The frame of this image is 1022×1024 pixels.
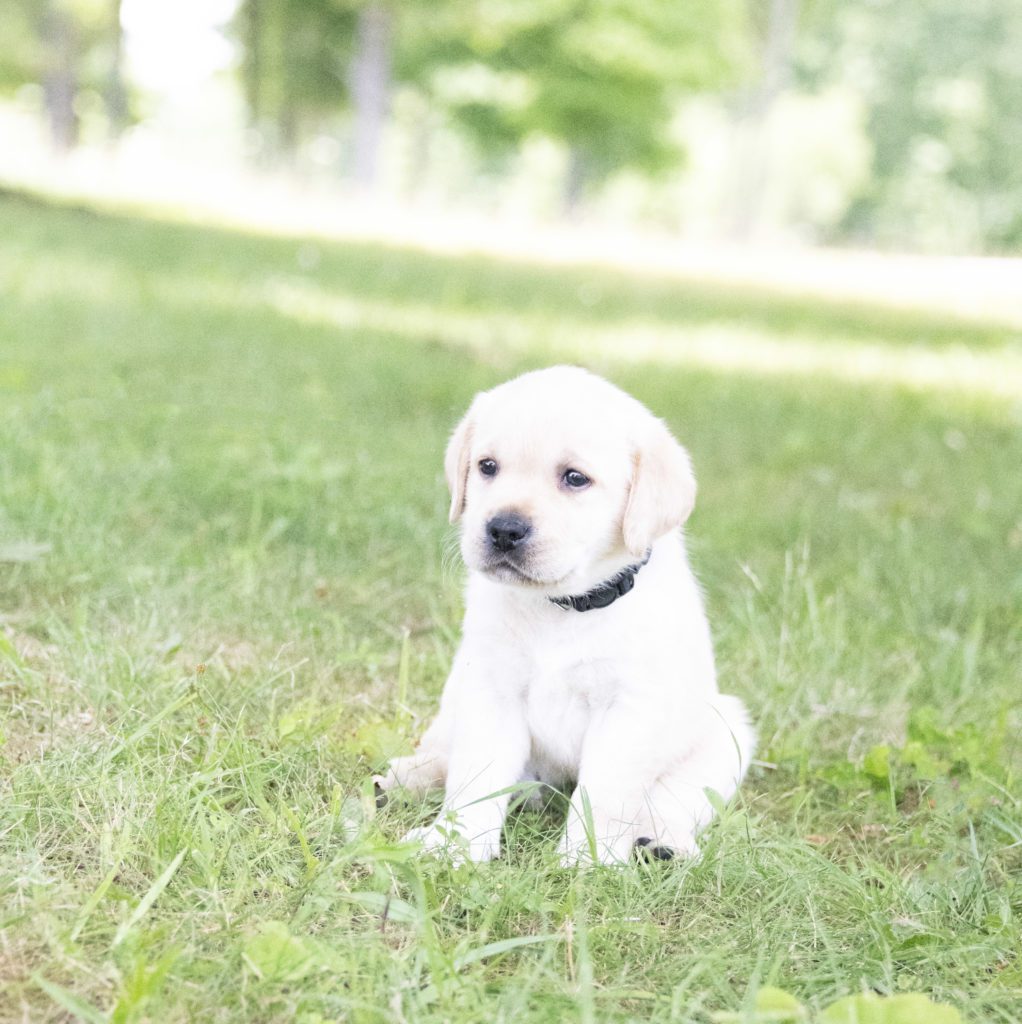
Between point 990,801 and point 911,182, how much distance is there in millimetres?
45223

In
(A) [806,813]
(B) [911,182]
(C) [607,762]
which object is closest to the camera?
(C) [607,762]

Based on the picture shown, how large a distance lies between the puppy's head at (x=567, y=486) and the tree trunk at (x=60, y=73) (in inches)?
956

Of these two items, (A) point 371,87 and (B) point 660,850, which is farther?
(A) point 371,87

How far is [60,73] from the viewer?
25.1 m

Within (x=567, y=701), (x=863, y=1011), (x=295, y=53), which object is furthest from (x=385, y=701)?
(x=295, y=53)

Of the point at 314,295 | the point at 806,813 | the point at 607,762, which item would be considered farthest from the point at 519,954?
the point at 314,295

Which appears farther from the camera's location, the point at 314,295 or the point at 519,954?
the point at 314,295

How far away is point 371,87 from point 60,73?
22.6ft

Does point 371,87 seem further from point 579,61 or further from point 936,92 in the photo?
point 936,92

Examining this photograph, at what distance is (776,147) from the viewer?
46.6 meters

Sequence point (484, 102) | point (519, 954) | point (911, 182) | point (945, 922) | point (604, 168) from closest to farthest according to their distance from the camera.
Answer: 1. point (519, 954)
2. point (945, 922)
3. point (484, 102)
4. point (604, 168)
5. point (911, 182)

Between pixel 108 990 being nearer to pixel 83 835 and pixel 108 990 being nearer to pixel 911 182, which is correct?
pixel 83 835

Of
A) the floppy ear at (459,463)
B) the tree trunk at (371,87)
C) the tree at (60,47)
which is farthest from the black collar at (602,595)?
the tree at (60,47)

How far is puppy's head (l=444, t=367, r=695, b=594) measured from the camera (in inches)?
96.2
